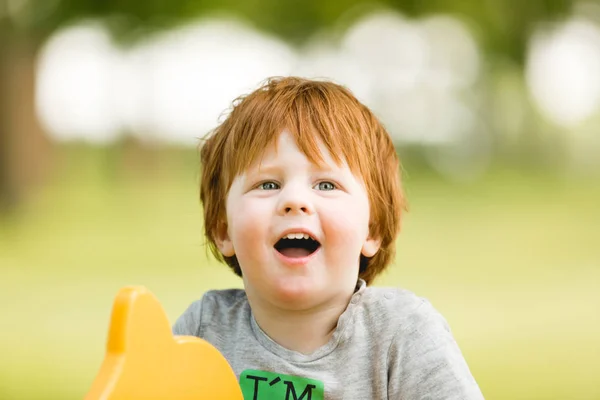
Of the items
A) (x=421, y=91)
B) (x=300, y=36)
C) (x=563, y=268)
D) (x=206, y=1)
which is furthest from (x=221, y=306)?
(x=421, y=91)

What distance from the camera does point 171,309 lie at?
14.4 feet

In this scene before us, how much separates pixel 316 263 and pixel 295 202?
4.3 inches

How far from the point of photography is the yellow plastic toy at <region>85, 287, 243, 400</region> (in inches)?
44.6

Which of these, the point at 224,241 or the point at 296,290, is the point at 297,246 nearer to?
the point at 296,290

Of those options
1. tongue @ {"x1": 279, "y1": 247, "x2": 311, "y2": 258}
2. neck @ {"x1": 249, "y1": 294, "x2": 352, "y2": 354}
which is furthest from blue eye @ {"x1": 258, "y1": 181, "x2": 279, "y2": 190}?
neck @ {"x1": 249, "y1": 294, "x2": 352, "y2": 354}

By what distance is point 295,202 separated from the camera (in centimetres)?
132

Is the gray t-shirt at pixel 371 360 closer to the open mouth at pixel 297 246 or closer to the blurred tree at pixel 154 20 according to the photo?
A: the open mouth at pixel 297 246

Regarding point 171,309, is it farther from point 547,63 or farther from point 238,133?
point 547,63

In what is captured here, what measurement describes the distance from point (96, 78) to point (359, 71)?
3.07 metres

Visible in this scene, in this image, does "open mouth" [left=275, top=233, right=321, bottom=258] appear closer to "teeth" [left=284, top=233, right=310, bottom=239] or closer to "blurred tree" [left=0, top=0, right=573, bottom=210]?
"teeth" [left=284, top=233, right=310, bottom=239]

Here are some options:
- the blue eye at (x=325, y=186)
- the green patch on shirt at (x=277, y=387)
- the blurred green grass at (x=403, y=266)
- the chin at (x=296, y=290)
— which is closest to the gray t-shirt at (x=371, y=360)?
the green patch on shirt at (x=277, y=387)

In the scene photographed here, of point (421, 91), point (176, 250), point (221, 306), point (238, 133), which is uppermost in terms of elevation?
point (421, 91)

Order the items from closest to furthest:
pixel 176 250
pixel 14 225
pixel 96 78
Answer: pixel 176 250
pixel 14 225
pixel 96 78

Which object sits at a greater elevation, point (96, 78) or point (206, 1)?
point (206, 1)
